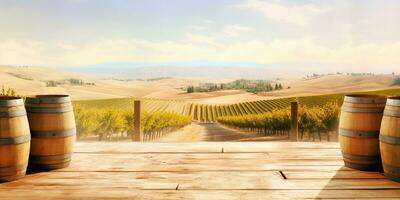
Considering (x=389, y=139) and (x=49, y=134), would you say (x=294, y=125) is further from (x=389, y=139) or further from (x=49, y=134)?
(x=49, y=134)

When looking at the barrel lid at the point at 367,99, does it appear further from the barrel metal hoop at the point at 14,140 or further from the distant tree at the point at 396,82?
the distant tree at the point at 396,82

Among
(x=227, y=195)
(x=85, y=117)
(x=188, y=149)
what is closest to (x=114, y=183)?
(x=227, y=195)

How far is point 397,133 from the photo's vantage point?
2648 mm

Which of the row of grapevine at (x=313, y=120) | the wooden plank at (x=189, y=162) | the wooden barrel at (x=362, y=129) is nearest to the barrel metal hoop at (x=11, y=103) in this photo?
the wooden plank at (x=189, y=162)

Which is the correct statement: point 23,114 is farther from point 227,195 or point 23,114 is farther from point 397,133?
point 397,133

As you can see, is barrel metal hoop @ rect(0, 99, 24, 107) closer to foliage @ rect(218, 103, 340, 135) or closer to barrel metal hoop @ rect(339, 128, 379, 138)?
barrel metal hoop @ rect(339, 128, 379, 138)

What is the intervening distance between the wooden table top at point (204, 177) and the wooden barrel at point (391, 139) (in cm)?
10

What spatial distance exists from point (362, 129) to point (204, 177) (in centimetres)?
136

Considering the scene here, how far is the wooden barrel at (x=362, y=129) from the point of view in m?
3.07

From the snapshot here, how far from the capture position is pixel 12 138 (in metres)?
2.70

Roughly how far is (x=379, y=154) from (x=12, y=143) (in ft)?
9.43

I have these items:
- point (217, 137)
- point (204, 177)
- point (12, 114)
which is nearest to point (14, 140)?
point (12, 114)

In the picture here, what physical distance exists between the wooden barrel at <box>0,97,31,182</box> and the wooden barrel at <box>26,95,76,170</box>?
252 mm

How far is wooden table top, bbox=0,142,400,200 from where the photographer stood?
250cm
